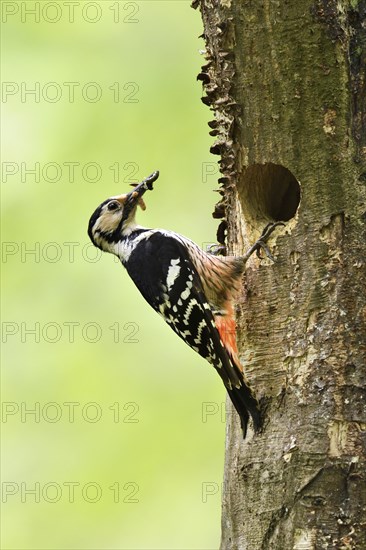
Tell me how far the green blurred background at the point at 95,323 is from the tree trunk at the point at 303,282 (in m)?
2.88

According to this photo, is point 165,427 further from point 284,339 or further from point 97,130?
point 284,339

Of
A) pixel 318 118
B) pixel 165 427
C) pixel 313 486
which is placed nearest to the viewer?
pixel 313 486

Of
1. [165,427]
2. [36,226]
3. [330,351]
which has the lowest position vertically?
[165,427]

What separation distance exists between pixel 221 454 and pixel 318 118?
164 inches

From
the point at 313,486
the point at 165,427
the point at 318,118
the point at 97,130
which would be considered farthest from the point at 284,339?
the point at 97,130

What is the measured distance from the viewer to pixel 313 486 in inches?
174

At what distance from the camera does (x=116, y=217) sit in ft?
21.0

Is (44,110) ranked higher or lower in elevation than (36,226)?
higher

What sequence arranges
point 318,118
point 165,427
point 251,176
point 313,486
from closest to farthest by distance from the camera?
point 313,486 < point 318,118 < point 251,176 < point 165,427

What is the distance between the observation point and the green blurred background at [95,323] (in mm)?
7914

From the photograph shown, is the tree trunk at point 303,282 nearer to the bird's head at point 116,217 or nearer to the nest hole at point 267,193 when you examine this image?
the nest hole at point 267,193

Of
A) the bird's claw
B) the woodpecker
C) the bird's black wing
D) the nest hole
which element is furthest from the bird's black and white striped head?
the nest hole

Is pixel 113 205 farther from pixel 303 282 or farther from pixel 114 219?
pixel 303 282

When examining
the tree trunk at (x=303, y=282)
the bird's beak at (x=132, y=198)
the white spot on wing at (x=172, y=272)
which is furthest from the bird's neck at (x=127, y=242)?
the tree trunk at (x=303, y=282)
